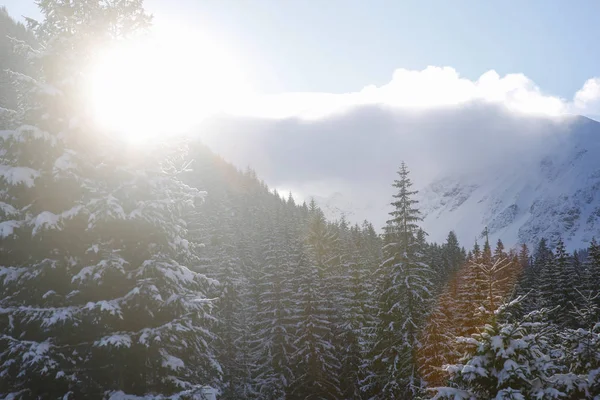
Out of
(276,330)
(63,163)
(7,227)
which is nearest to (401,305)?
(276,330)

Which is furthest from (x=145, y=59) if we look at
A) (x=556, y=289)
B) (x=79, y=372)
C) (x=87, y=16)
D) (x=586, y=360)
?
(x=556, y=289)

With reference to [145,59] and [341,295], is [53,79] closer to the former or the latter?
[145,59]

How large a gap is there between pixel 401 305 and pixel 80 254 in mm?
17610

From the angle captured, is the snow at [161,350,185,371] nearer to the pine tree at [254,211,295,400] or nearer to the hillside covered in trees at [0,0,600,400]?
the hillside covered in trees at [0,0,600,400]

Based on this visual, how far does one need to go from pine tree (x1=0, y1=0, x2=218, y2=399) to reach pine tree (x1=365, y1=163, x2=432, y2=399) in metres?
14.5

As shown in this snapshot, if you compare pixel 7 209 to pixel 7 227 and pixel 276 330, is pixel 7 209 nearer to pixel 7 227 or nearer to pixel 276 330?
pixel 7 227

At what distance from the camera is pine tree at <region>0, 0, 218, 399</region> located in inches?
372

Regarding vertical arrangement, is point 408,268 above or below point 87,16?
below

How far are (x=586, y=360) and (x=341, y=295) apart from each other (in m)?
24.1

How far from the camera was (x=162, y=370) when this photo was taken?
1017 cm

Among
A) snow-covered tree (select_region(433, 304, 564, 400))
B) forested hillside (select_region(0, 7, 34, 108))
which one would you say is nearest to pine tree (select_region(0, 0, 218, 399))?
forested hillside (select_region(0, 7, 34, 108))

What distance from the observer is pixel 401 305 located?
23.5 meters

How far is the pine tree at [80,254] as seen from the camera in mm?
9453

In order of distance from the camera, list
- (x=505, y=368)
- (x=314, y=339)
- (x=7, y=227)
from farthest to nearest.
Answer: (x=314, y=339) → (x=7, y=227) → (x=505, y=368)
